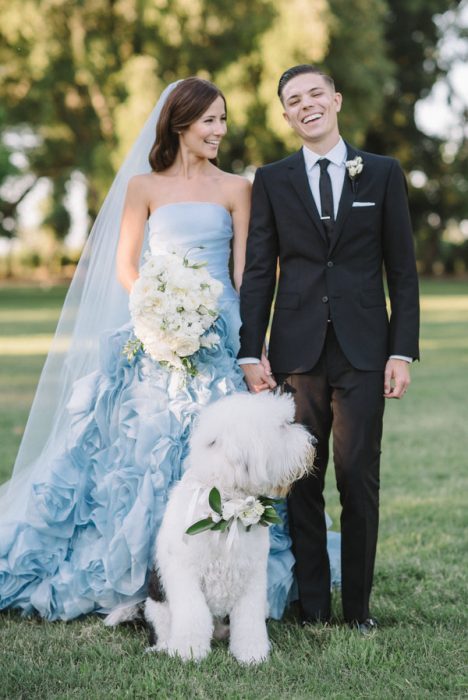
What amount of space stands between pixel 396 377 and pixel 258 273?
0.81 m

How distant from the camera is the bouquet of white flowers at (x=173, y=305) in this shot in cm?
386

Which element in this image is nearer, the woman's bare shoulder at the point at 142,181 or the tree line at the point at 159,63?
the woman's bare shoulder at the point at 142,181

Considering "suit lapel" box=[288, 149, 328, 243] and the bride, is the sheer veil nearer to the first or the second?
the bride

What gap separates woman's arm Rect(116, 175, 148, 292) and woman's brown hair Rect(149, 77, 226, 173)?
0.27 metres

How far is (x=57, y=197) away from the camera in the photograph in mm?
36719

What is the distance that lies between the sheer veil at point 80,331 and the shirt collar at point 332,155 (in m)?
1.14

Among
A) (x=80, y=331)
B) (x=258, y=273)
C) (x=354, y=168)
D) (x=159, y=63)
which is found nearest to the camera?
(x=354, y=168)

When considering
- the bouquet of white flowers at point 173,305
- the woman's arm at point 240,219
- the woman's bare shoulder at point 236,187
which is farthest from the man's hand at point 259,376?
the woman's bare shoulder at point 236,187

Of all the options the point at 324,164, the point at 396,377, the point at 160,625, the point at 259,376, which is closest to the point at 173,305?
the point at 259,376

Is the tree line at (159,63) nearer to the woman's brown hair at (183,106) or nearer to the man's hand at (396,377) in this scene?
the woman's brown hair at (183,106)

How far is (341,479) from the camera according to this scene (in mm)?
4090

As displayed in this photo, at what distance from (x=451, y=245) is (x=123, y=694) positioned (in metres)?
44.3

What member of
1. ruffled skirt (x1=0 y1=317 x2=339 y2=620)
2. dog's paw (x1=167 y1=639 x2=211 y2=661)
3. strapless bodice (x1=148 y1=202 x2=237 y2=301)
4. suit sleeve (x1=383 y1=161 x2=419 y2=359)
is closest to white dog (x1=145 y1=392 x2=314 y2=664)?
dog's paw (x1=167 y1=639 x2=211 y2=661)

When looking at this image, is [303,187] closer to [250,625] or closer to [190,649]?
[250,625]
